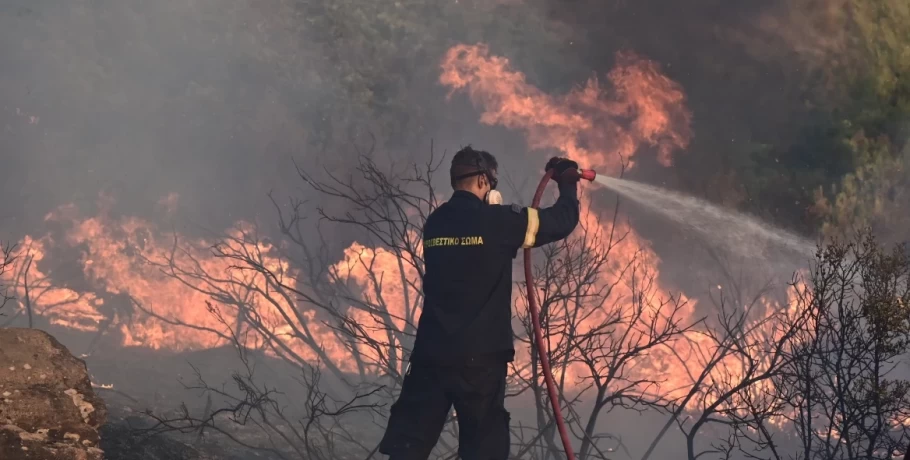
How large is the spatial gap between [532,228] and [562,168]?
516 millimetres

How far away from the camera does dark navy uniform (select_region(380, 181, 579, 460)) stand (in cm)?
341

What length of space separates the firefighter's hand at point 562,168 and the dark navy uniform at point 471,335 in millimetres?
199

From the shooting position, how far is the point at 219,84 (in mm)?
13766

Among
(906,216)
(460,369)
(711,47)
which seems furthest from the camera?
(711,47)

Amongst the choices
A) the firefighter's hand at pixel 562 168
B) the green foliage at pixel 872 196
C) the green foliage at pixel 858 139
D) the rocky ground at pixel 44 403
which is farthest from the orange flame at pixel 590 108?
the rocky ground at pixel 44 403

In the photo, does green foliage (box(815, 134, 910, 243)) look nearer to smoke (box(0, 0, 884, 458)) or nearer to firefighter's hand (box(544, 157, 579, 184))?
smoke (box(0, 0, 884, 458))

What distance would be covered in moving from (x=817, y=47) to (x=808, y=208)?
7.37ft

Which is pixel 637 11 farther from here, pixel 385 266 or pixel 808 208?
pixel 385 266

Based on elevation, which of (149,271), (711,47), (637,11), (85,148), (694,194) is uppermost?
(637,11)

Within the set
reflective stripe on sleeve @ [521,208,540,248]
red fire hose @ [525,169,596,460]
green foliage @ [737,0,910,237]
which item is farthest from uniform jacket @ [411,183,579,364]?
green foliage @ [737,0,910,237]

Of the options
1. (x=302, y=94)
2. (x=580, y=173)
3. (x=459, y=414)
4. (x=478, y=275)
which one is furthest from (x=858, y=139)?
(x=302, y=94)

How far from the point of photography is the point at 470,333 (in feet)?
11.2

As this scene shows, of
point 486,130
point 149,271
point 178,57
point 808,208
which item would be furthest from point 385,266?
point 808,208

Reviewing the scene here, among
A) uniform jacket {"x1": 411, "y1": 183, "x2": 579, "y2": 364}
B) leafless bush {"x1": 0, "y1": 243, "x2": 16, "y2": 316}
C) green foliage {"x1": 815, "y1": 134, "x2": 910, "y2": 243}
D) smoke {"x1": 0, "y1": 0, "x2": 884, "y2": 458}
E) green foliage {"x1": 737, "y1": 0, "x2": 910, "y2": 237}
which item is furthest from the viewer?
smoke {"x1": 0, "y1": 0, "x2": 884, "y2": 458}
